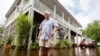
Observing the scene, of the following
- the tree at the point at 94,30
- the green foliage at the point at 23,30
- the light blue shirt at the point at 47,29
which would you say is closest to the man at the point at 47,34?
the light blue shirt at the point at 47,29

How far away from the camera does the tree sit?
37666 mm

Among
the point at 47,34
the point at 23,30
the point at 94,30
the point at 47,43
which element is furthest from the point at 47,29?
the point at 94,30

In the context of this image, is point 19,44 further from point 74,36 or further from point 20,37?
point 74,36

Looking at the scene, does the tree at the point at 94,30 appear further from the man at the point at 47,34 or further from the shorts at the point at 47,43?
the shorts at the point at 47,43

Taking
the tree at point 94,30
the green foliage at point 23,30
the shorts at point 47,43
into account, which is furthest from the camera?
the tree at point 94,30

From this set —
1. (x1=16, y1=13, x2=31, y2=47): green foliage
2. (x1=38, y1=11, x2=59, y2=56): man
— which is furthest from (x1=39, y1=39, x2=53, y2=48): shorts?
(x1=16, y1=13, x2=31, y2=47): green foliage

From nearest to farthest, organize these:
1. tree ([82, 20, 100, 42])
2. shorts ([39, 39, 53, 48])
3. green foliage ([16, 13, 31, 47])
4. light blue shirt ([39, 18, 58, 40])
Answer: shorts ([39, 39, 53, 48]), light blue shirt ([39, 18, 58, 40]), green foliage ([16, 13, 31, 47]), tree ([82, 20, 100, 42])

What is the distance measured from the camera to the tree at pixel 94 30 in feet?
124

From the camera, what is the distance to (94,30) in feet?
128

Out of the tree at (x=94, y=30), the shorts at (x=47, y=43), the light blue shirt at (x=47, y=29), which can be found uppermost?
the tree at (x=94, y=30)

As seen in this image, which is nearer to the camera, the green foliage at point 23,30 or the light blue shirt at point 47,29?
the light blue shirt at point 47,29

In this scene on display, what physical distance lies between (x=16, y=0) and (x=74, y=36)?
1480 centimetres

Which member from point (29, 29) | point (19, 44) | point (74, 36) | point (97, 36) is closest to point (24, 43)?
point (19, 44)

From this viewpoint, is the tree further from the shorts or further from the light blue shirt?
the shorts
